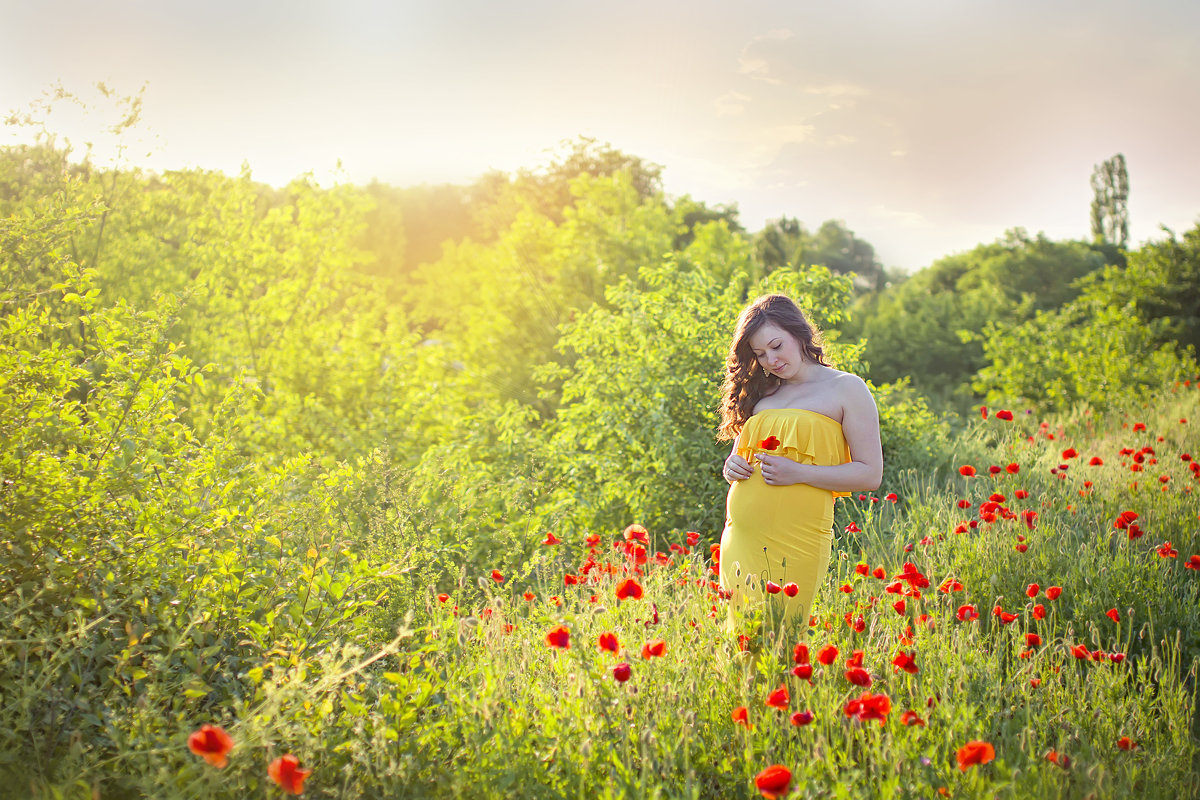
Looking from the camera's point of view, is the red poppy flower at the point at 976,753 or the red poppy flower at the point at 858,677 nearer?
the red poppy flower at the point at 976,753

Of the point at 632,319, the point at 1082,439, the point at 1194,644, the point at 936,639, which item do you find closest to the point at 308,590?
the point at 936,639

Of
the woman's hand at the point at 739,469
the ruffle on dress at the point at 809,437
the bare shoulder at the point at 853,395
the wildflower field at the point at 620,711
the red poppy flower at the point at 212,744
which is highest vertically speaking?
the bare shoulder at the point at 853,395

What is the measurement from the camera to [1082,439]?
28.2ft

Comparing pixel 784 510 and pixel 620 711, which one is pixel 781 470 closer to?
pixel 784 510

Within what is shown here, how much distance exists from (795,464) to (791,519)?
0.25m

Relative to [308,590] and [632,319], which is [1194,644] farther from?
[632,319]

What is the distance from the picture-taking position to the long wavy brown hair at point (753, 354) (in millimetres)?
3201

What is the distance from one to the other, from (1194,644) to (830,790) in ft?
8.78

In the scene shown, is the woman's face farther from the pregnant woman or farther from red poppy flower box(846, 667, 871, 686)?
red poppy flower box(846, 667, 871, 686)

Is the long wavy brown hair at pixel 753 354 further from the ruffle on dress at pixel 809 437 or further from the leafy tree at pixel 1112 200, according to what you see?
the leafy tree at pixel 1112 200

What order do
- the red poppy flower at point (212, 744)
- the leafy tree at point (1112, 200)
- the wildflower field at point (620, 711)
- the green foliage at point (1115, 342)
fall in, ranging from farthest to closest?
1. the leafy tree at point (1112, 200)
2. the green foliage at point (1115, 342)
3. the wildflower field at point (620, 711)
4. the red poppy flower at point (212, 744)

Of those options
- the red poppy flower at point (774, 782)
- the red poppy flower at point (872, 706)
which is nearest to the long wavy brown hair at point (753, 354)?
the red poppy flower at point (872, 706)

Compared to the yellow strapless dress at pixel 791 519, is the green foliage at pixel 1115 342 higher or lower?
higher

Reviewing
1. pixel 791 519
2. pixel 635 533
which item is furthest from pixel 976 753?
pixel 635 533
